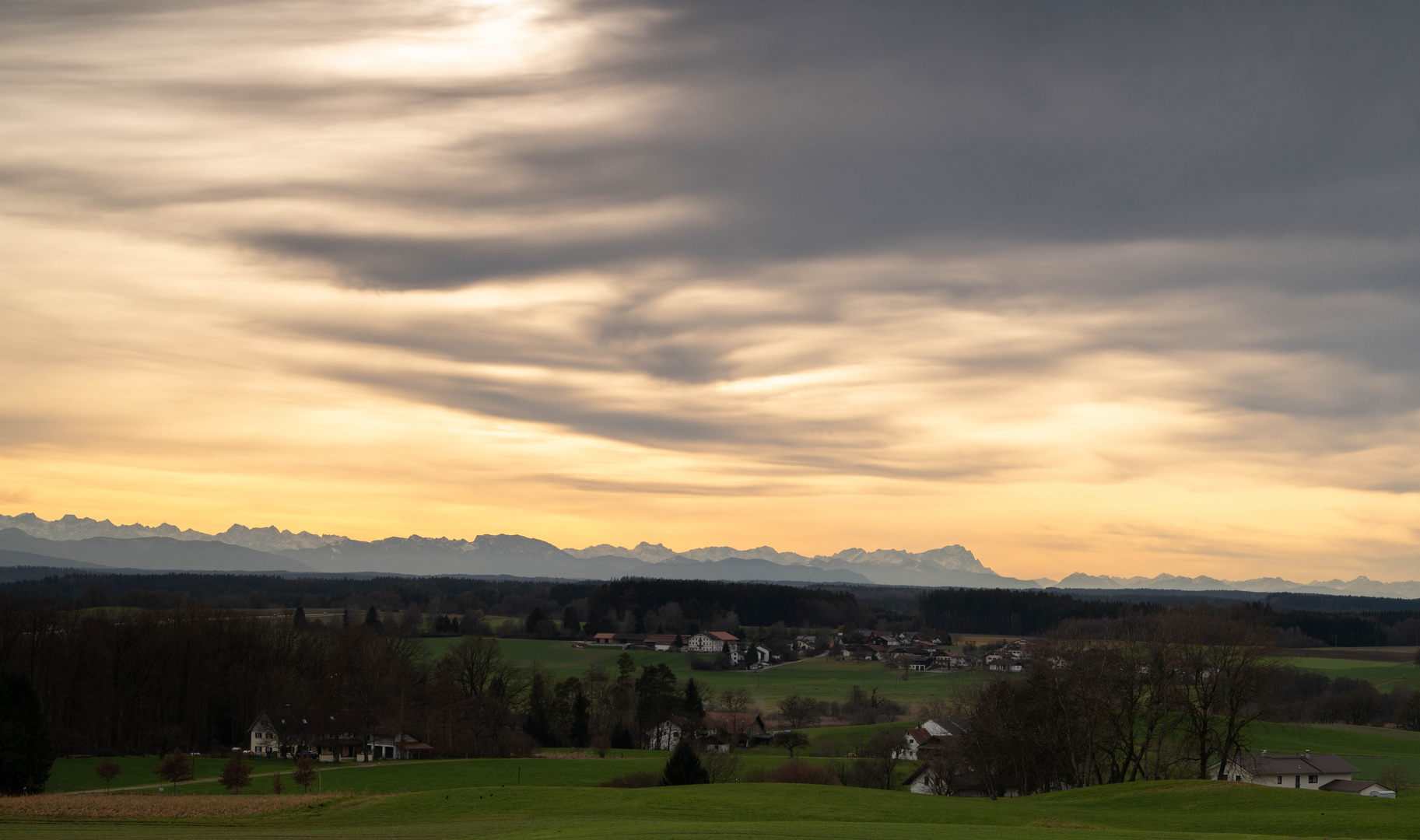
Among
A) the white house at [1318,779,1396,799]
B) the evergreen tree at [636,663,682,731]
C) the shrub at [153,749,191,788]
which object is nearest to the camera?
the shrub at [153,749,191,788]

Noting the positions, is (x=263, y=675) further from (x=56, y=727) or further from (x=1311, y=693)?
(x=1311, y=693)

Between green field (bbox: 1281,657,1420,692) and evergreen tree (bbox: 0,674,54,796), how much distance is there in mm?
139163

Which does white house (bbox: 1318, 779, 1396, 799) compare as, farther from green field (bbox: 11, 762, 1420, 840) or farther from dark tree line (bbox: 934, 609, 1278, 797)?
green field (bbox: 11, 762, 1420, 840)

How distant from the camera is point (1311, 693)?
12706cm

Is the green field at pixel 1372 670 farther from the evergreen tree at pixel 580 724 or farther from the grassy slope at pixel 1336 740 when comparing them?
the evergreen tree at pixel 580 724

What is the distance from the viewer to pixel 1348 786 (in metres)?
78.0

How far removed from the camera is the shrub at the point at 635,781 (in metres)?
72.1

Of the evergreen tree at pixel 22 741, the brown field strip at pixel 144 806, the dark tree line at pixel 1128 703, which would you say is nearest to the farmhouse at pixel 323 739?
the evergreen tree at pixel 22 741

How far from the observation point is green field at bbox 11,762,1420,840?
32906 millimetres

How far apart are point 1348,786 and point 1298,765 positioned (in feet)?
15.6

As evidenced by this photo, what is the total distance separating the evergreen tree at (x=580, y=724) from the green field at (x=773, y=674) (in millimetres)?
29109

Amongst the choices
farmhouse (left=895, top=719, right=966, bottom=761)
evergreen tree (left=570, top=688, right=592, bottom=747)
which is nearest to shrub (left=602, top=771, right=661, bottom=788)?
farmhouse (left=895, top=719, right=966, bottom=761)

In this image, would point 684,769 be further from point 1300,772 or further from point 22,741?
point 1300,772

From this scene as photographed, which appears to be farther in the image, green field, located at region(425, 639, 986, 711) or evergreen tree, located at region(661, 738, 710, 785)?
green field, located at region(425, 639, 986, 711)
